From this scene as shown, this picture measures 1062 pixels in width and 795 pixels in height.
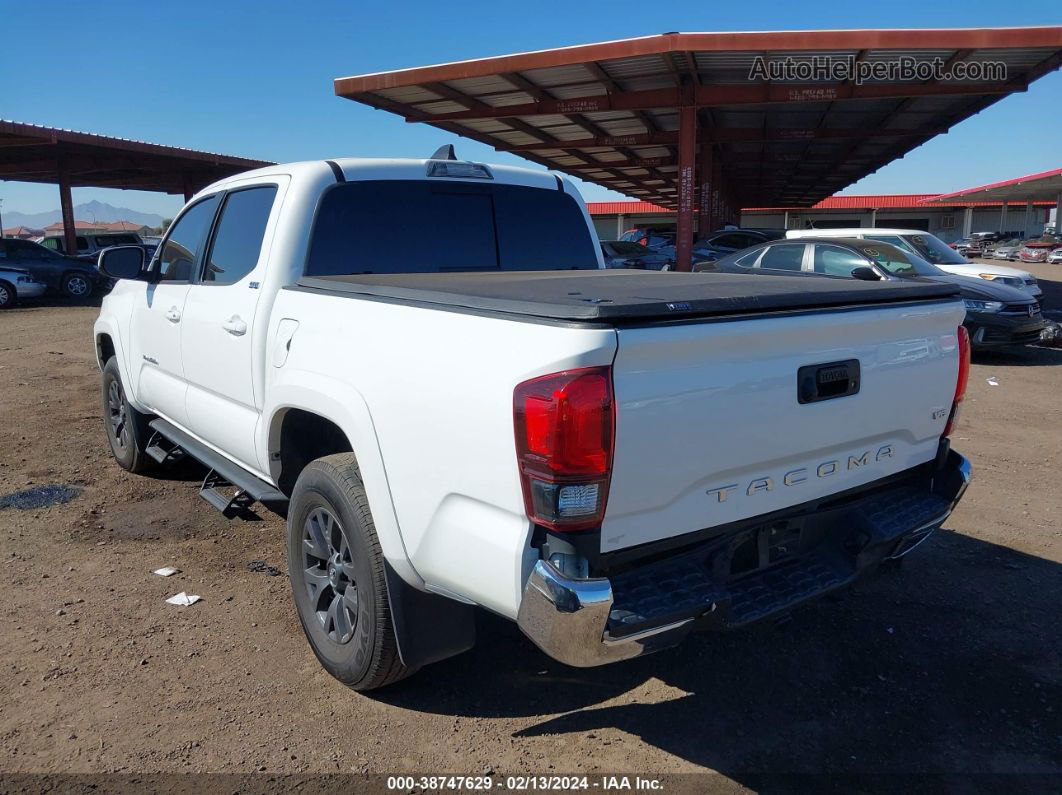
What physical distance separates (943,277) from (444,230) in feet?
30.5

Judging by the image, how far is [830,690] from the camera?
3.17m

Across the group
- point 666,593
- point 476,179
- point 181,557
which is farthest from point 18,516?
point 666,593

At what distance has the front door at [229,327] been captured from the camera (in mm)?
3582

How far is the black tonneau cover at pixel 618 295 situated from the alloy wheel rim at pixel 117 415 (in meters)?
3.16

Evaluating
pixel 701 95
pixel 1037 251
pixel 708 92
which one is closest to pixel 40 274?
pixel 701 95

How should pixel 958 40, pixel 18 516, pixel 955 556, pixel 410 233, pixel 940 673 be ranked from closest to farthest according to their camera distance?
pixel 940 673 → pixel 410 233 → pixel 955 556 → pixel 18 516 → pixel 958 40

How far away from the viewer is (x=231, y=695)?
10.2ft

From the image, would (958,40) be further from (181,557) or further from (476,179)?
(181,557)

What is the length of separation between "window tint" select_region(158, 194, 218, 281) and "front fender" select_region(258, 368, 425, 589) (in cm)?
182

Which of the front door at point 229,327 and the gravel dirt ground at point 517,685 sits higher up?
the front door at point 229,327

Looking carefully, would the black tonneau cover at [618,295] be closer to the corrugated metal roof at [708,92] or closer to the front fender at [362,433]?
the front fender at [362,433]

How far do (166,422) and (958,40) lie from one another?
13.4 metres

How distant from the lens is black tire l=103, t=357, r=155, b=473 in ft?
18.2

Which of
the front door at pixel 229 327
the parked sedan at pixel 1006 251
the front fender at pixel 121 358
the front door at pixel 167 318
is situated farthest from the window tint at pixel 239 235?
the parked sedan at pixel 1006 251
